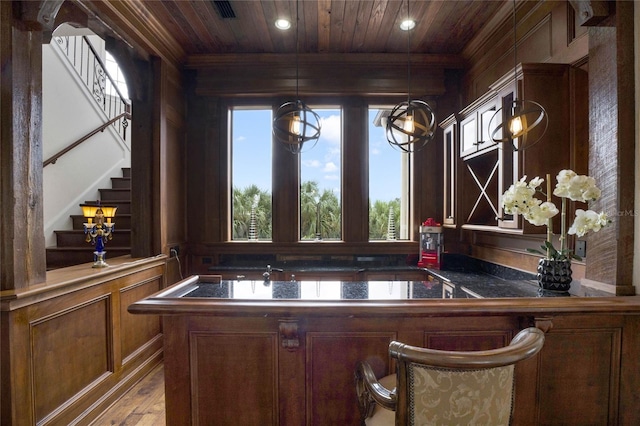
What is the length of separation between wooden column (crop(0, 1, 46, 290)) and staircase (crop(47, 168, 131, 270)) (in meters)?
1.44

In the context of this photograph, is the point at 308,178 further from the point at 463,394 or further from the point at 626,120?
the point at 463,394

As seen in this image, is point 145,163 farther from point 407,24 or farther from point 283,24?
point 407,24

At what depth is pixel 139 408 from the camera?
2.51m

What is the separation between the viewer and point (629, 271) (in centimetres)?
178

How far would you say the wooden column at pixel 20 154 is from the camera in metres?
1.80

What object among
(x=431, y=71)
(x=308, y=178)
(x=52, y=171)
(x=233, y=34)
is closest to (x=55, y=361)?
(x=52, y=171)

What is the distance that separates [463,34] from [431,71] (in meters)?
0.55

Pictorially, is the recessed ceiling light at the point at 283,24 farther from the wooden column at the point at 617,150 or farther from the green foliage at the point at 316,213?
the wooden column at the point at 617,150

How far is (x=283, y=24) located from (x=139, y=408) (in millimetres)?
3516

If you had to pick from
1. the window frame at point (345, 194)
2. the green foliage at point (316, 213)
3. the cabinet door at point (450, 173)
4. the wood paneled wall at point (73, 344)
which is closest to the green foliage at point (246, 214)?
the window frame at point (345, 194)

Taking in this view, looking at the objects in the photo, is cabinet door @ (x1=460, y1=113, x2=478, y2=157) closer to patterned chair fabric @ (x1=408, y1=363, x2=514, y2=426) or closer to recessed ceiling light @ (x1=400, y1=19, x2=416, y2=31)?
recessed ceiling light @ (x1=400, y1=19, x2=416, y2=31)

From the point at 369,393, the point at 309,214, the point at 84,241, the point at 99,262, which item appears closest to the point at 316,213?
the point at 309,214

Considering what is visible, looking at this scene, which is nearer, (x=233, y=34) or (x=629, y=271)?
(x=629, y=271)

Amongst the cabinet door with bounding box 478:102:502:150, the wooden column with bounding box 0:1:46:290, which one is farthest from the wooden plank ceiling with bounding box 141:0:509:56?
the wooden column with bounding box 0:1:46:290
